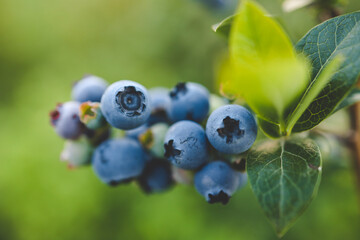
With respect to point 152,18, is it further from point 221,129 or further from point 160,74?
point 221,129

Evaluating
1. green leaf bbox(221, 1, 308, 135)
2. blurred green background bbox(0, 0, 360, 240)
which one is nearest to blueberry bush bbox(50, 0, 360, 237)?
green leaf bbox(221, 1, 308, 135)

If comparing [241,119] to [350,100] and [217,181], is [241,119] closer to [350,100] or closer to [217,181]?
[217,181]

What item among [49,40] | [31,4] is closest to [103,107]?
[49,40]

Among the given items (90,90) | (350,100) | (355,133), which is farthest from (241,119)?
(355,133)

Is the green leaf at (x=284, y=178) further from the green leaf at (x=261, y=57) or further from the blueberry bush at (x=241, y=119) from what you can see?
the green leaf at (x=261, y=57)

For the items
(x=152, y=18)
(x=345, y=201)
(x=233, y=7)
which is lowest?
(x=345, y=201)

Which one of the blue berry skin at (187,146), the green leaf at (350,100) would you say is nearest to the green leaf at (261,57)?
the blue berry skin at (187,146)

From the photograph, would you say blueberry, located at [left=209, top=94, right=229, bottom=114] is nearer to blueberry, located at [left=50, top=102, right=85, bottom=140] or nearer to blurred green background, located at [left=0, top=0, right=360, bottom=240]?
blueberry, located at [left=50, top=102, right=85, bottom=140]
